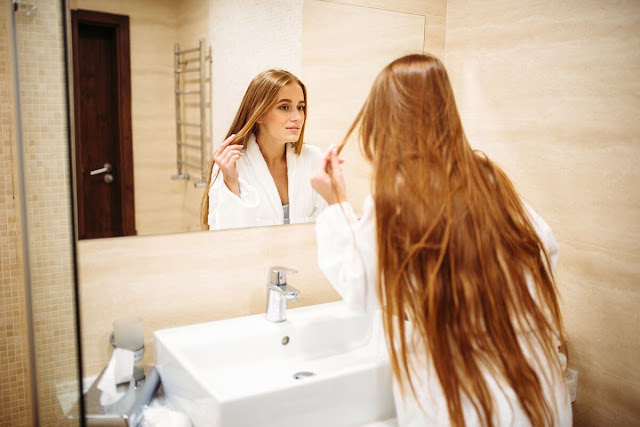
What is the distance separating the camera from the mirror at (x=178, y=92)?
47.9 inches

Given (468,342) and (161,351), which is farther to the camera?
(161,351)

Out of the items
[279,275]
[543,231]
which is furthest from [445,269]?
[279,275]

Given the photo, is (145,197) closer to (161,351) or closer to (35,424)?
(161,351)

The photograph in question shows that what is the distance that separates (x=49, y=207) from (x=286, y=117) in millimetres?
809

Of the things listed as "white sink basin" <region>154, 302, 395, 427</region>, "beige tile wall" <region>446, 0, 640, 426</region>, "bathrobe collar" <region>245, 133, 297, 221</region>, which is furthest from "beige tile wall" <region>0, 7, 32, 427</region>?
"beige tile wall" <region>446, 0, 640, 426</region>

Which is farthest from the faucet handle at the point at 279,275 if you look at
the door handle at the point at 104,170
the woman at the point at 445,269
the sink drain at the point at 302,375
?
the door handle at the point at 104,170

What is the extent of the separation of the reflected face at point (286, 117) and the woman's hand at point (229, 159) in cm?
9

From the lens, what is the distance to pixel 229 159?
1397 millimetres

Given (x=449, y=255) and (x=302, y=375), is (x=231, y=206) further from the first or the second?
(x=449, y=255)

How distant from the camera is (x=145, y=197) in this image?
1313 mm

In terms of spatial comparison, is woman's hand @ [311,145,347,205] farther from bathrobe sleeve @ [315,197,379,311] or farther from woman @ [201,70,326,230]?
woman @ [201,70,326,230]

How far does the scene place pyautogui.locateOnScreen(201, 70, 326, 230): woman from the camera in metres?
1.40

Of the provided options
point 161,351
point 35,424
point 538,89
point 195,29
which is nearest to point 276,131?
point 195,29

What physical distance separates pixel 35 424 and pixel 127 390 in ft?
0.89
